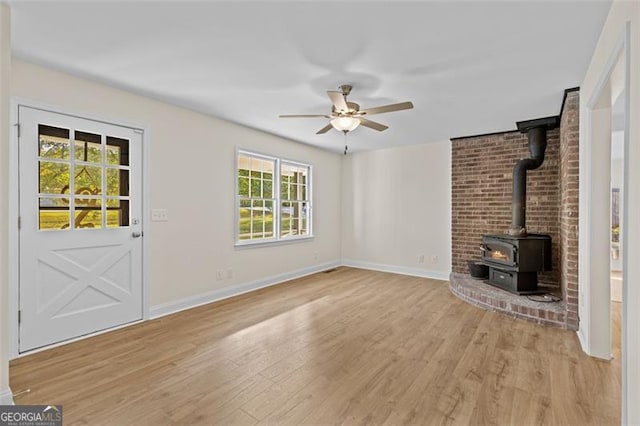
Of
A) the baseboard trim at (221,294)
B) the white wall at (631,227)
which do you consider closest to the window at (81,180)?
the baseboard trim at (221,294)

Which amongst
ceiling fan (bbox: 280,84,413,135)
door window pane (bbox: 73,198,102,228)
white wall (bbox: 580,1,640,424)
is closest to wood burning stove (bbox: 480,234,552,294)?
ceiling fan (bbox: 280,84,413,135)

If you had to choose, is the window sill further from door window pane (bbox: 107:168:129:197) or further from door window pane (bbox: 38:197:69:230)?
door window pane (bbox: 38:197:69:230)

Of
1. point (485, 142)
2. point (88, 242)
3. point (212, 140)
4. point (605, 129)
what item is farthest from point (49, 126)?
point (485, 142)

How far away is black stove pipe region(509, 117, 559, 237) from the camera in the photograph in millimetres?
4152

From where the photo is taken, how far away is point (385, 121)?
418 cm

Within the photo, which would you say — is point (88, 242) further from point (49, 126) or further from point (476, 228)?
point (476, 228)

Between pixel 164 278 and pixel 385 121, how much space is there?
Result: 11.3 feet

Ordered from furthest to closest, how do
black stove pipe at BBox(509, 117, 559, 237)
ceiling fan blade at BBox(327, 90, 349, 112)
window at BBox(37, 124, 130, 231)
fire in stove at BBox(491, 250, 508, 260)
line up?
1. black stove pipe at BBox(509, 117, 559, 237)
2. fire in stove at BBox(491, 250, 508, 260)
3. window at BBox(37, 124, 130, 231)
4. ceiling fan blade at BBox(327, 90, 349, 112)

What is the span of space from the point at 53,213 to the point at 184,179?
132 cm

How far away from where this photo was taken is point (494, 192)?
483 cm

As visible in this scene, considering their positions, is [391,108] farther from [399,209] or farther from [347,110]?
[399,209]

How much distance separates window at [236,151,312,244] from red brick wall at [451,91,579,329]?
2.70m

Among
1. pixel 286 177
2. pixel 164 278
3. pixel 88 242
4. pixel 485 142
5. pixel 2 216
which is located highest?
pixel 485 142

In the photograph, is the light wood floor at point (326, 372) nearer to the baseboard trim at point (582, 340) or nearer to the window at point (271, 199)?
the baseboard trim at point (582, 340)
